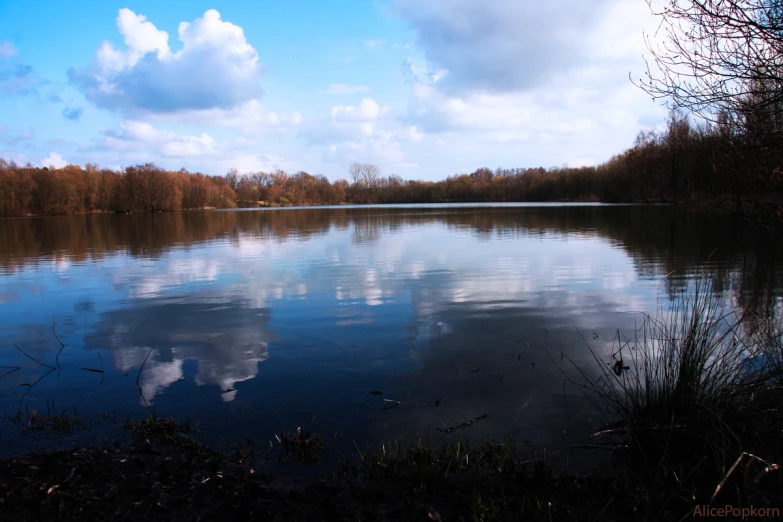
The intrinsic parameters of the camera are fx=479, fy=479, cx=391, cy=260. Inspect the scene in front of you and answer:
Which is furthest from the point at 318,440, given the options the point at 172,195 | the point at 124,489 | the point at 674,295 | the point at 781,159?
the point at 172,195

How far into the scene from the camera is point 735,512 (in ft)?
10.1

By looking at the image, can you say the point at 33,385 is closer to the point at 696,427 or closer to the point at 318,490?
the point at 318,490

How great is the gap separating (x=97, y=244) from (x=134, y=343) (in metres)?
22.0

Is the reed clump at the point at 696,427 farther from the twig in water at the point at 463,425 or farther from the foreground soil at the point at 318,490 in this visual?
the twig in water at the point at 463,425

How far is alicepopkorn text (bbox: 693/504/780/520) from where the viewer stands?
2892 mm

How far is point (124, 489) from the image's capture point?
3.67m

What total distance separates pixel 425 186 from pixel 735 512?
5551 inches

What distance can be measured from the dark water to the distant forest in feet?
10.6

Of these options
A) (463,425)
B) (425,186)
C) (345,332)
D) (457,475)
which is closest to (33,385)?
(345,332)

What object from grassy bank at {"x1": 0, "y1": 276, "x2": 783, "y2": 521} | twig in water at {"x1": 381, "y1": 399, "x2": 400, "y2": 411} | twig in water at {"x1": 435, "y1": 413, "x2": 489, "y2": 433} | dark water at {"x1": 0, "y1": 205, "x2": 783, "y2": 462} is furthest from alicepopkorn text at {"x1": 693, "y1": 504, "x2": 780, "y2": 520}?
twig in water at {"x1": 381, "y1": 399, "x2": 400, "y2": 411}

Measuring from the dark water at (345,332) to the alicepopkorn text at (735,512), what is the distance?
57.3 inches

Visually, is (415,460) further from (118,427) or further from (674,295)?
(674,295)

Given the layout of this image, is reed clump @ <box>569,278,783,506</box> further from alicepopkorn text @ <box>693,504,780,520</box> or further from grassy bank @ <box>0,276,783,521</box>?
alicepopkorn text @ <box>693,504,780,520</box>

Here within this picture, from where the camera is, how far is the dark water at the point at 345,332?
5309 millimetres
